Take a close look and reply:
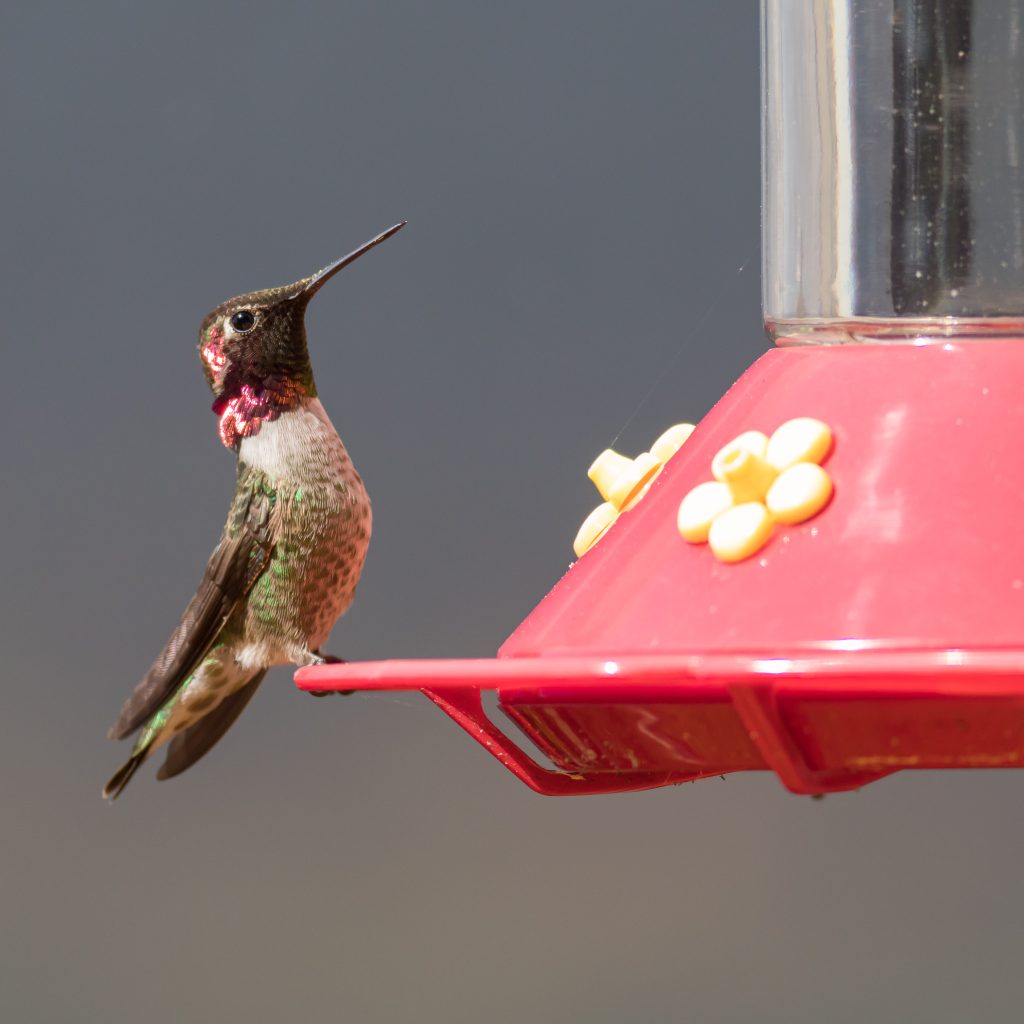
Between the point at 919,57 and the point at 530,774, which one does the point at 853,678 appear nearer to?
the point at 530,774

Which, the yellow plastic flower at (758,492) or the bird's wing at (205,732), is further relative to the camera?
the bird's wing at (205,732)

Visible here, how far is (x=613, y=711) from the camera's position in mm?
1735

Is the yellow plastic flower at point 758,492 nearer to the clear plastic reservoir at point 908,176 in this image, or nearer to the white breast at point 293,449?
the clear plastic reservoir at point 908,176

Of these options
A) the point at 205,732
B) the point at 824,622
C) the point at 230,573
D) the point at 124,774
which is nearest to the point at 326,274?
the point at 230,573

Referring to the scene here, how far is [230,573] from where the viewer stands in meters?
3.36

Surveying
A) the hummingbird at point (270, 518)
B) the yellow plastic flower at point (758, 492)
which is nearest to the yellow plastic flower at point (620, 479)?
the yellow plastic flower at point (758, 492)

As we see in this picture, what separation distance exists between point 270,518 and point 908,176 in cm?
156

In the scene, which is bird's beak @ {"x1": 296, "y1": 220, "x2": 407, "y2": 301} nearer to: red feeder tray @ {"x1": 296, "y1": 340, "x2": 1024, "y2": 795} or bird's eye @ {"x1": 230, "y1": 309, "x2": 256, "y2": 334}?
bird's eye @ {"x1": 230, "y1": 309, "x2": 256, "y2": 334}

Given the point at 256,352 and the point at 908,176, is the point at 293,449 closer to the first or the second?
the point at 256,352

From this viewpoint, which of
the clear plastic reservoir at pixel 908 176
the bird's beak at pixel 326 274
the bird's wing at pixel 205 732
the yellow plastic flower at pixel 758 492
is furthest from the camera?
the bird's wing at pixel 205 732

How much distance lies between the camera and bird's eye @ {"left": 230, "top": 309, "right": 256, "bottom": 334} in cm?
339

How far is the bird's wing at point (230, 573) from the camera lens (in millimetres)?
3307

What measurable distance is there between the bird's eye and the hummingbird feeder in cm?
138

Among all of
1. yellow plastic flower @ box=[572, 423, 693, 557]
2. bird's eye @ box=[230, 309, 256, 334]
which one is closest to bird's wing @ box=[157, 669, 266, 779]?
bird's eye @ box=[230, 309, 256, 334]
